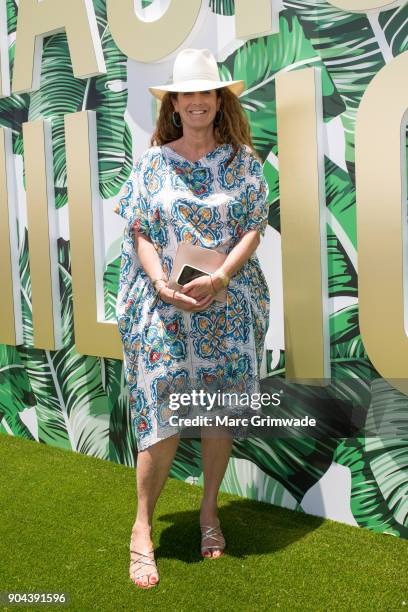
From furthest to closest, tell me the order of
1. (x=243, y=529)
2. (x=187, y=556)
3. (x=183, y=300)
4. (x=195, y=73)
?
(x=243, y=529) < (x=187, y=556) < (x=195, y=73) < (x=183, y=300)

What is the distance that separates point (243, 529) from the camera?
113 inches

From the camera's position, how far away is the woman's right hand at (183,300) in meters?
2.44

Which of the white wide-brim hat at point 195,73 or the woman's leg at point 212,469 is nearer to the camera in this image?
the white wide-brim hat at point 195,73

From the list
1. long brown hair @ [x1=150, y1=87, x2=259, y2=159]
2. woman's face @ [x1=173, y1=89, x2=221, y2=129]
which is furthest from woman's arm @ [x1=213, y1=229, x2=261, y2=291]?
woman's face @ [x1=173, y1=89, x2=221, y2=129]

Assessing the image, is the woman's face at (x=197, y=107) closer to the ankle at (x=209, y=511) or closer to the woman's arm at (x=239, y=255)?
the woman's arm at (x=239, y=255)

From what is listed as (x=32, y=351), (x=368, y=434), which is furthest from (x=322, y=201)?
(x=32, y=351)

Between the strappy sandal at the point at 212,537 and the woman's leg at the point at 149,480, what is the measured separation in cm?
20

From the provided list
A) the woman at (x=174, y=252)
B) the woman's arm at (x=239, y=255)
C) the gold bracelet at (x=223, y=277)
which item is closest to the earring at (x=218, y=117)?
the woman at (x=174, y=252)

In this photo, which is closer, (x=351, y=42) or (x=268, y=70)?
(x=351, y=42)

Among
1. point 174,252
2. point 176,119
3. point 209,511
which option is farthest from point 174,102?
point 209,511

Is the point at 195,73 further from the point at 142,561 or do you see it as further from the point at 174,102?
the point at 142,561

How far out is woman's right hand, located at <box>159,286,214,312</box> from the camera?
2.44m

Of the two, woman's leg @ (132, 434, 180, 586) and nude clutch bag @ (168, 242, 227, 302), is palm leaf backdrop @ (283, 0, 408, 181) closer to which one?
nude clutch bag @ (168, 242, 227, 302)

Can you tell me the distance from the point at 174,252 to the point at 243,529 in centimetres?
110
